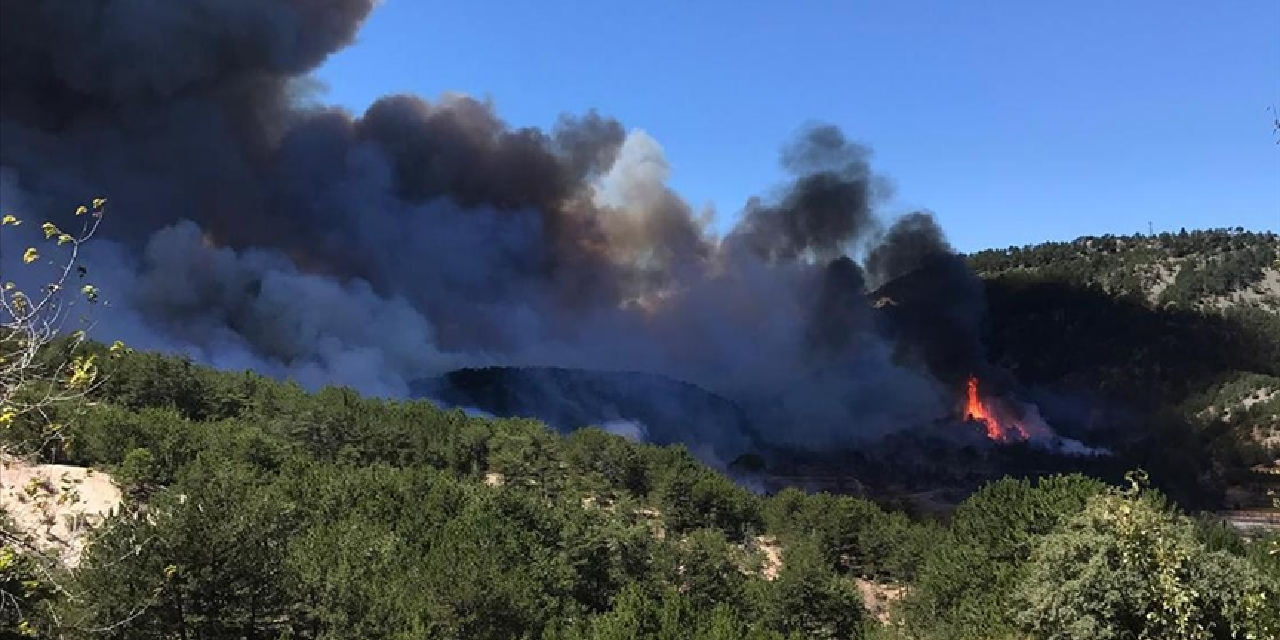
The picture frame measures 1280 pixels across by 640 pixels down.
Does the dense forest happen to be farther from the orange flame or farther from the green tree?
the orange flame

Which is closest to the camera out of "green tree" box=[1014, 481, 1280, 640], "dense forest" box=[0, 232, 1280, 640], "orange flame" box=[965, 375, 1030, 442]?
"green tree" box=[1014, 481, 1280, 640]

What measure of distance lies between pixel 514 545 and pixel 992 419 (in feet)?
507

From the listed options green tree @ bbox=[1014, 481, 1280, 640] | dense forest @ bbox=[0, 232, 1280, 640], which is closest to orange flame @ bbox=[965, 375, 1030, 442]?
dense forest @ bbox=[0, 232, 1280, 640]

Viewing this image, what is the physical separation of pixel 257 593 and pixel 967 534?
40.6 metres

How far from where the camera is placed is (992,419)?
17525cm

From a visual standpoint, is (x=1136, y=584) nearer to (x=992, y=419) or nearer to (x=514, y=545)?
(x=514, y=545)

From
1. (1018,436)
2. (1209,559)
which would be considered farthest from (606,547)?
(1018,436)

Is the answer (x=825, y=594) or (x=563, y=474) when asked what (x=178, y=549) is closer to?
(x=825, y=594)

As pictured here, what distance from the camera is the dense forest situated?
23891 millimetres

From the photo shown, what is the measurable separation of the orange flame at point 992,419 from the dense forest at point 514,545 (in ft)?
147

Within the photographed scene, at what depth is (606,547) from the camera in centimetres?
5606

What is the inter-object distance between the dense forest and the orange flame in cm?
4492

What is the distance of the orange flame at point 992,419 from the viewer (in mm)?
168000

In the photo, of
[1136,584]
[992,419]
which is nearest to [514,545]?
[1136,584]
